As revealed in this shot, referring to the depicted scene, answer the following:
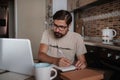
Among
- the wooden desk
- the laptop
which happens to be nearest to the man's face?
the laptop

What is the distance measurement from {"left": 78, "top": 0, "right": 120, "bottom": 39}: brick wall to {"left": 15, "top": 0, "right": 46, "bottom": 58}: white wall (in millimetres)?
1185

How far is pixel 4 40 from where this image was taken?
1.25m

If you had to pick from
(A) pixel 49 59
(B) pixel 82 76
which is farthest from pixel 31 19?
(B) pixel 82 76

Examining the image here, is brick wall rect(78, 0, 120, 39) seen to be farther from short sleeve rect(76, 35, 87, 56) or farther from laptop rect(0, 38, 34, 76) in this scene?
laptop rect(0, 38, 34, 76)

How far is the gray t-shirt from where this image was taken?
5.66 ft

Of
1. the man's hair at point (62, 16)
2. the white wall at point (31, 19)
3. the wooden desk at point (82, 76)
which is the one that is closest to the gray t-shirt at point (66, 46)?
the man's hair at point (62, 16)

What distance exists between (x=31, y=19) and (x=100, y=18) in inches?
84.2

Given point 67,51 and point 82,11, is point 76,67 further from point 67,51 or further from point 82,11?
point 82,11

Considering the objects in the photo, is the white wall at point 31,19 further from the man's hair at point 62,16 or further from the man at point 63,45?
the man's hair at point 62,16

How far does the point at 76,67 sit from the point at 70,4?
2.59m

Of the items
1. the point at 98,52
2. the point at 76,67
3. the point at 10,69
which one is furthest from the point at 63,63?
the point at 98,52

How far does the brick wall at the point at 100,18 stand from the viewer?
242cm

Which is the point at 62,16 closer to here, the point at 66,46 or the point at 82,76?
the point at 66,46

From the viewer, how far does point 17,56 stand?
→ 1.21m
